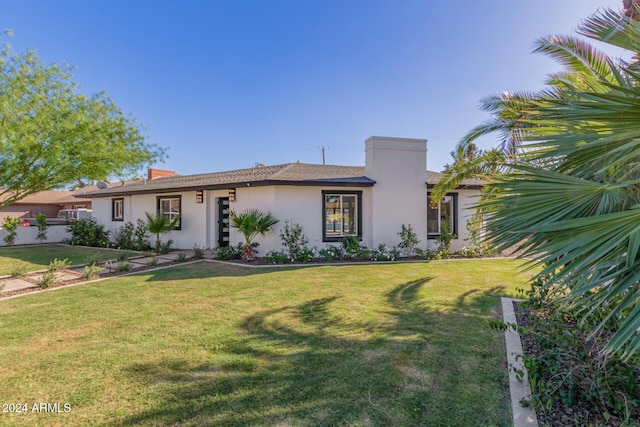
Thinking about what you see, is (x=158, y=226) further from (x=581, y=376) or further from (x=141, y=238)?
(x=581, y=376)

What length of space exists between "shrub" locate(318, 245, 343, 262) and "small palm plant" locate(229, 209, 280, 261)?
2.01m

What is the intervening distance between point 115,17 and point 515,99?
39.9ft

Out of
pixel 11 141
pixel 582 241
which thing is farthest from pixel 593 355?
pixel 11 141

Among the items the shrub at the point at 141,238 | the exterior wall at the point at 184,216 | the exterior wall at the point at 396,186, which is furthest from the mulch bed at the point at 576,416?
the shrub at the point at 141,238

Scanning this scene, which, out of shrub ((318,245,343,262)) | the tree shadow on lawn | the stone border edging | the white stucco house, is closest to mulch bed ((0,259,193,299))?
the white stucco house

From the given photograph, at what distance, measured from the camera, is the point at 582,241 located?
80.6 inches

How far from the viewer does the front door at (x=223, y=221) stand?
13.5 metres

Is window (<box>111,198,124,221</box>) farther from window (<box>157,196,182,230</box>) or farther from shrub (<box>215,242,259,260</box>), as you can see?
shrub (<box>215,242,259,260</box>)

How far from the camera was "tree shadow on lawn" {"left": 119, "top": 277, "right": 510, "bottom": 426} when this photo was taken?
2660mm

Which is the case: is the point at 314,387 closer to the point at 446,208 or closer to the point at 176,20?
the point at 446,208

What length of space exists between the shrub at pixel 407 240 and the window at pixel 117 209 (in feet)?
47.7

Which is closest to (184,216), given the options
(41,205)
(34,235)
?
(34,235)

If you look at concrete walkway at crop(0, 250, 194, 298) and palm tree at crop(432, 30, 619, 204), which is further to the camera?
concrete walkway at crop(0, 250, 194, 298)

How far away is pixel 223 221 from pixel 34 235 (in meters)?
12.6
